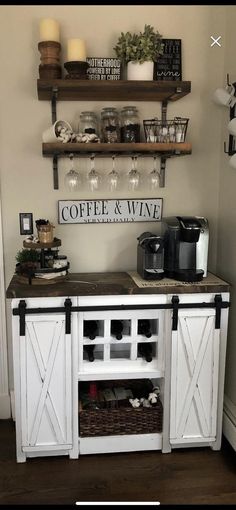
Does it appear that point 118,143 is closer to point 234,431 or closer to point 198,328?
point 198,328

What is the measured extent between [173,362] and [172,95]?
141 cm

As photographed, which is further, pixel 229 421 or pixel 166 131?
pixel 229 421

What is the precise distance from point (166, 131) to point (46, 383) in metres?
1.44

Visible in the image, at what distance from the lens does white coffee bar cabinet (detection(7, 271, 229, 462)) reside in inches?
86.4

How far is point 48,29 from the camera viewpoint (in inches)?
89.7

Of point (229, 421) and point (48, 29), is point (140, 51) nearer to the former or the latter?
point (48, 29)

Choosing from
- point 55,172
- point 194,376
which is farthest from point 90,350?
point 55,172

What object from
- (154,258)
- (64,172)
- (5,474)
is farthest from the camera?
(64,172)

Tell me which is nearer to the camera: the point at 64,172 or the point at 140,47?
the point at 140,47

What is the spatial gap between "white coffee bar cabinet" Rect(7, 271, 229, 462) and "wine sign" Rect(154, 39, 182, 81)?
113 cm

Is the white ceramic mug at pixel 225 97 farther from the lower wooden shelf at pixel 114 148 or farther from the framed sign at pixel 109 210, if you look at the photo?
the framed sign at pixel 109 210

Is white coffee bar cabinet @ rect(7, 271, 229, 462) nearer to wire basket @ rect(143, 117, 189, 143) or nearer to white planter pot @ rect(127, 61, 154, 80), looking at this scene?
wire basket @ rect(143, 117, 189, 143)

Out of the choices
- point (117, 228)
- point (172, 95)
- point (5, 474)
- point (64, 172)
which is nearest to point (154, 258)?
point (117, 228)

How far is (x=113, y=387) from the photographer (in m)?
2.57
